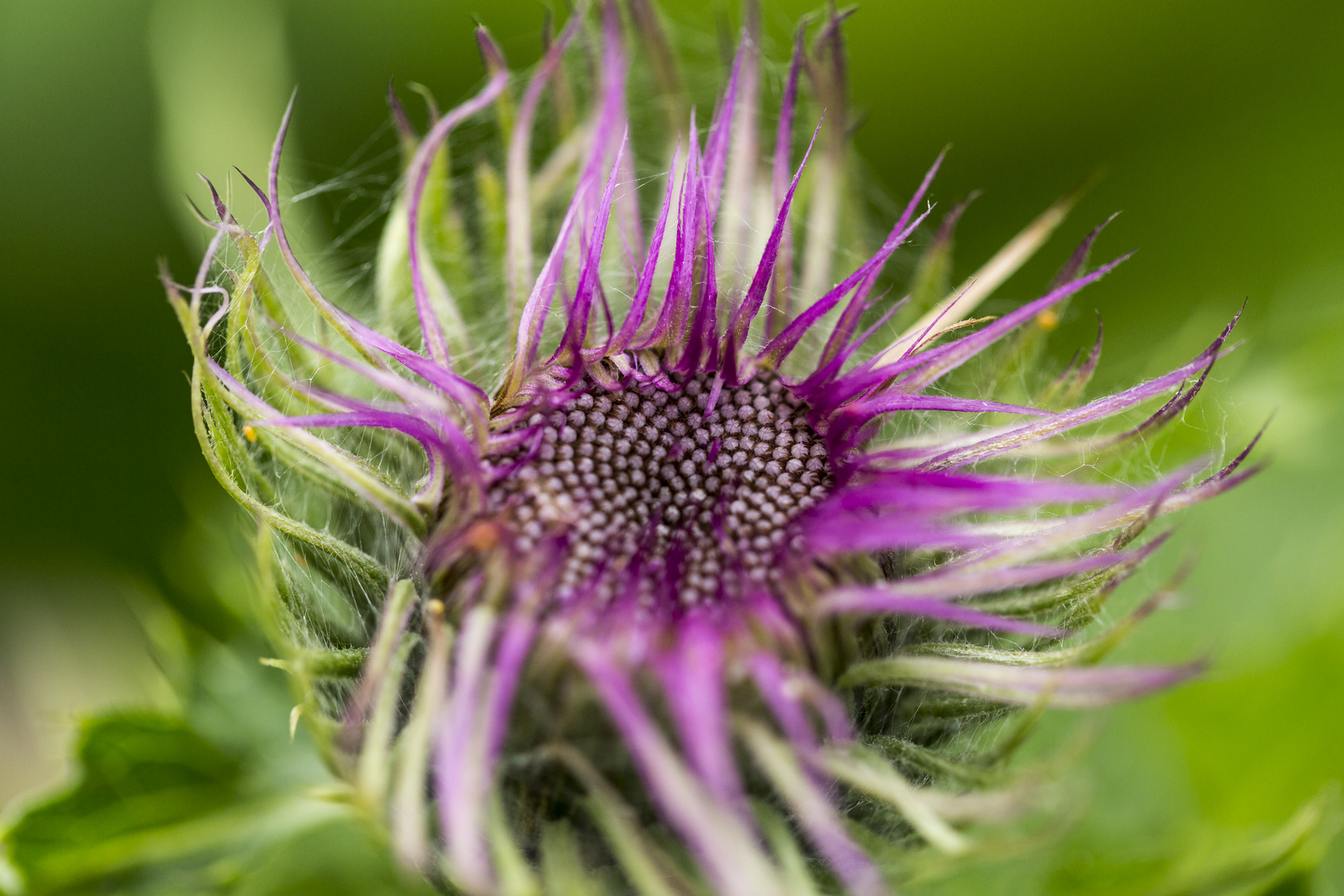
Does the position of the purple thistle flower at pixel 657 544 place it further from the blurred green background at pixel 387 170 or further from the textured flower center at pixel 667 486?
→ the blurred green background at pixel 387 170

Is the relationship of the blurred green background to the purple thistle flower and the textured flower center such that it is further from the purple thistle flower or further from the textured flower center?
the textured flower center

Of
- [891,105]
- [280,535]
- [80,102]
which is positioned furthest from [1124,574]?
[80,102]

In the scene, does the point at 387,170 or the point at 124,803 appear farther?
the point at 387,170

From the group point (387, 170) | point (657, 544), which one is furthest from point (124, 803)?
point (387, 170)

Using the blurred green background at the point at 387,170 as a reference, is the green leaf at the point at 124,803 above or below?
below

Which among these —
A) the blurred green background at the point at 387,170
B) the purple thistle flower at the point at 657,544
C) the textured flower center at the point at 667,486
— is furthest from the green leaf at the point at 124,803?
the textured flower center at the point at 667,486

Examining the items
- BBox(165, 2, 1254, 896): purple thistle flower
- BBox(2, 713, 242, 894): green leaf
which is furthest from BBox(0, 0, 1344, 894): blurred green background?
BBox(165, 2, 1254, 896): purple thistle flower

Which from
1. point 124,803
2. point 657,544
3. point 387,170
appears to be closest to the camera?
point 657,544

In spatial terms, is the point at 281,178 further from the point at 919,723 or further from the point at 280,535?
the point at 919,723

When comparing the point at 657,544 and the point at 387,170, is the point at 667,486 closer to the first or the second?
the point at 657,544
